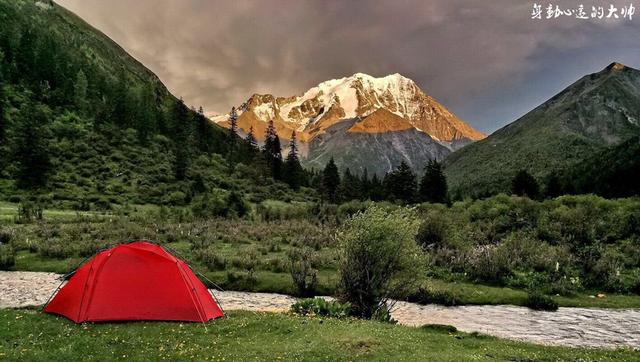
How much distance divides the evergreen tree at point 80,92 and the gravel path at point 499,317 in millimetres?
105912

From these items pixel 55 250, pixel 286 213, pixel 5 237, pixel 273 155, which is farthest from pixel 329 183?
pixel 55 250

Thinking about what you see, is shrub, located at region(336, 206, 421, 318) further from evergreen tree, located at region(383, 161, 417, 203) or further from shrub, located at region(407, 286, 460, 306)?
evergreen tree, located at region(383, 161, 417, 203)

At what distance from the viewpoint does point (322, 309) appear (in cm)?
2102

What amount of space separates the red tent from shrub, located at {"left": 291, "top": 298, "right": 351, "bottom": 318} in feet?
13.7

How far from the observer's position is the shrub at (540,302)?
2732 cm

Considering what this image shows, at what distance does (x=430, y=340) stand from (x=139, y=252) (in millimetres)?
11833

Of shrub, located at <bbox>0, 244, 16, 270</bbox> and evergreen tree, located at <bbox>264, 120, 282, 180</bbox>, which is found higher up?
evergreen tree, located at <bbox>264, 120, 282, 180</bbox>

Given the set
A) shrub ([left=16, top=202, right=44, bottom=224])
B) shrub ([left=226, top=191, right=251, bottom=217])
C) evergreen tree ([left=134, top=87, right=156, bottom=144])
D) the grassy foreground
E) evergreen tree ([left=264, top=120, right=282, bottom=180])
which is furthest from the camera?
evergreen tree ([left=264, top=120, right=282, bottom=180])

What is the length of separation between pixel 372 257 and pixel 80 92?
5118 inches

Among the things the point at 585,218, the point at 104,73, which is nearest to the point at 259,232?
the point at 585,218

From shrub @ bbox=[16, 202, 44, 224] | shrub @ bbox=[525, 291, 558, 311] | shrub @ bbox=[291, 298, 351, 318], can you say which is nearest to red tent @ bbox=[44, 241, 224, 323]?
shrub @ bbox=[291, 298, 351, 318]

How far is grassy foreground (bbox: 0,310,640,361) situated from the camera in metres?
13.7

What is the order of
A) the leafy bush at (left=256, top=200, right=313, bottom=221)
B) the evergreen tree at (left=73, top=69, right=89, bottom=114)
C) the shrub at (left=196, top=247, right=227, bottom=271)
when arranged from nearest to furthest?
the shrub at (left=196, top=247, right=227, bottom=271), the leafy bush at (left=256, top=200, right=313, bottom=221), the evergreen tree at (left=73, top=69, right=89, bottom=114)

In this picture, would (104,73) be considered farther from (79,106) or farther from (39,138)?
(39,138)
